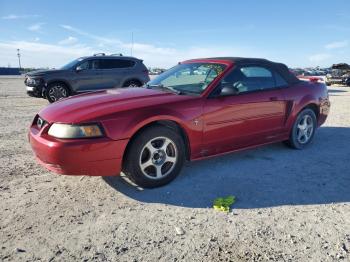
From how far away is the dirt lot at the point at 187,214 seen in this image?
275cm

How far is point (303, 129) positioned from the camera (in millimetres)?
5652

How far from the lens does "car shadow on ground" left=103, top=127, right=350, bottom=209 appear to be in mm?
3707

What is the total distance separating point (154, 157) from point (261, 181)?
4.42 feet

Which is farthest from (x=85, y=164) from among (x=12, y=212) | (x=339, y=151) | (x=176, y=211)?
(x=339, y=151)

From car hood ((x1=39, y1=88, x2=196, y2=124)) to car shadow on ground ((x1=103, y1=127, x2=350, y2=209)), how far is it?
92 cm

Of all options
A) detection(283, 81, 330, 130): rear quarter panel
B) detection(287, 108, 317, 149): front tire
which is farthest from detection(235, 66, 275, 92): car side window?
detection(287, 108, 317, 149): front tire

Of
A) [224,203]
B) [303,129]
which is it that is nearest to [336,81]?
[303,129]

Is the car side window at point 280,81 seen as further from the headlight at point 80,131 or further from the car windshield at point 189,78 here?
the headlight at point 80,131

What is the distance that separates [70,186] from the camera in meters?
4.00

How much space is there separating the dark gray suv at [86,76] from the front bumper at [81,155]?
27.8ft

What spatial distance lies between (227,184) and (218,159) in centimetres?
96

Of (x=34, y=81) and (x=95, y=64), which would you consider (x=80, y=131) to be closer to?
(x=34, y=81)

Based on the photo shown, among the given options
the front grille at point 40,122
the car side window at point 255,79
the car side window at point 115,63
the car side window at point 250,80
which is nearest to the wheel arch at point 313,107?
the car side window at point 250,80

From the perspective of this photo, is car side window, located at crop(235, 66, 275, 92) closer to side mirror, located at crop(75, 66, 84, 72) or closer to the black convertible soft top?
the black convertible soft top
